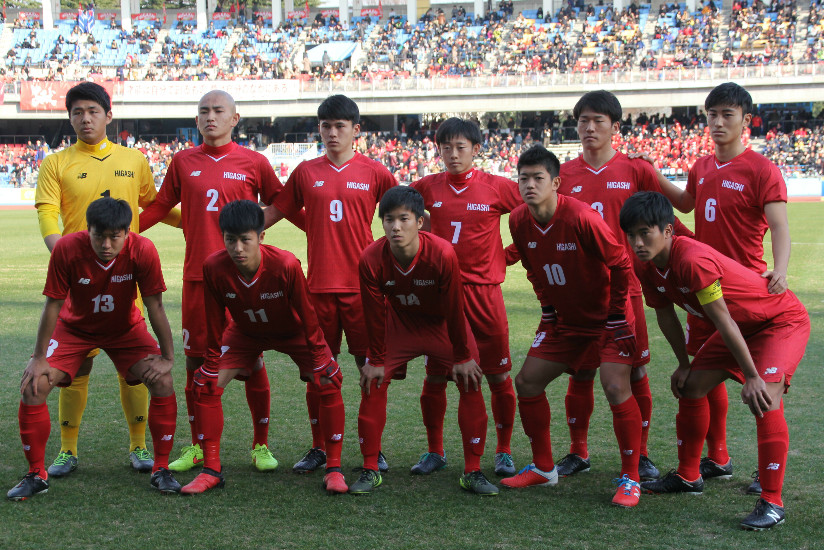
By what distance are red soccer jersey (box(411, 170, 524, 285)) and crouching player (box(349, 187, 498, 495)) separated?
1.73ft

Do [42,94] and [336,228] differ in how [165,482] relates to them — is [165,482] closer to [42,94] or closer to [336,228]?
[336,228]

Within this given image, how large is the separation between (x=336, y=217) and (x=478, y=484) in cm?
209

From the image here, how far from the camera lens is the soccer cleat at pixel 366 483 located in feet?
16.7

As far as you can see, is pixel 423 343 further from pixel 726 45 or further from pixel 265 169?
pixel 726 45

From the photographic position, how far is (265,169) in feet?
20.3

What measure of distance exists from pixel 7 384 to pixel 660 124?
39.5m

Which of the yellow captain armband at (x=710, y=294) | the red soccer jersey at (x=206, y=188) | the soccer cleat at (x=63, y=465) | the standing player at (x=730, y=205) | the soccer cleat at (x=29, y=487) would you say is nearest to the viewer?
the yellow captain armband at (x=710, y=294)

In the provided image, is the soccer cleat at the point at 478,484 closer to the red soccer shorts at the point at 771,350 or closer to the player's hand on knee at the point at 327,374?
the player's hand on knee at the point at 327,374

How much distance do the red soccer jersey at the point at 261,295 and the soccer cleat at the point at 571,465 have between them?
5.73 feet

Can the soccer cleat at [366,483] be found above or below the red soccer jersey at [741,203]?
below

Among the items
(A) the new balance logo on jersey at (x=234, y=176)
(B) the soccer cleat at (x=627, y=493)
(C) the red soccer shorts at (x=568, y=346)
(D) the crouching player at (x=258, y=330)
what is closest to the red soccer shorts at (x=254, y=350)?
(D) the crouching player at (x=258, y=330)

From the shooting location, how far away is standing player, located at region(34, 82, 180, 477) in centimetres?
570

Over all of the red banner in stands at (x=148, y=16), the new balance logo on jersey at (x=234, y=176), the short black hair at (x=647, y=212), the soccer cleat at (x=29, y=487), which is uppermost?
the red banner in stands at (x=148, y=16)

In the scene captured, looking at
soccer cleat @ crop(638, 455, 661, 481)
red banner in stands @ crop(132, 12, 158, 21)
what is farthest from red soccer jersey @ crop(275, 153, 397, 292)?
red banner in stands @ crop(132, 12, 158, 21)
